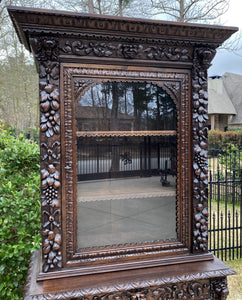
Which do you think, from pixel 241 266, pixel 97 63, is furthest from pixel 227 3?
pixel 97 63

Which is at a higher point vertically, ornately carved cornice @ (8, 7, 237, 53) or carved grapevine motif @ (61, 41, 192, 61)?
ornately carved cornice @ (8, 7, 237, 53)

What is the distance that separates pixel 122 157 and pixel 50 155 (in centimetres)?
40

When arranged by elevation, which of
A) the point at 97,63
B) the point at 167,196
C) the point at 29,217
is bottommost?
the point at 29,217

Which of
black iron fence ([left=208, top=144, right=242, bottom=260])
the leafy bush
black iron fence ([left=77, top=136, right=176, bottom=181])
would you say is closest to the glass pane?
black iron fence ([left=77, top=136, right=176, bottom=181])

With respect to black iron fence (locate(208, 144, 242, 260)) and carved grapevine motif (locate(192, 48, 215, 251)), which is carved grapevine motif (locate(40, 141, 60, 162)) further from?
black iron fence (locate(208, 144, 242, 260))

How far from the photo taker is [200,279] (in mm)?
1411

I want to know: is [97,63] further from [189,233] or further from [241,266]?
[241,266]

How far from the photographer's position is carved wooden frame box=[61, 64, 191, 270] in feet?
4.26

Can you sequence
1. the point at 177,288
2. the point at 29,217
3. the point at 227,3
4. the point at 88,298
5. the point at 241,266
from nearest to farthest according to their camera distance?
the point at 88,298 → the point at 177,288 → the point at 29,217 → the point at 241,266 → the point at 227,3

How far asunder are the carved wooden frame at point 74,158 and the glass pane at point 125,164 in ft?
0.11

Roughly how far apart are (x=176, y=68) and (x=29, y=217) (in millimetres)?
1496

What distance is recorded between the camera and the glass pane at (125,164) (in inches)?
53.3

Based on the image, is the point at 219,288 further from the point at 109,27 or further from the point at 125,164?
the point at 109,27

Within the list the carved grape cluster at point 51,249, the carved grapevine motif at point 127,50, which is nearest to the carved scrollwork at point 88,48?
the carved grapevine motif at point 127,50
